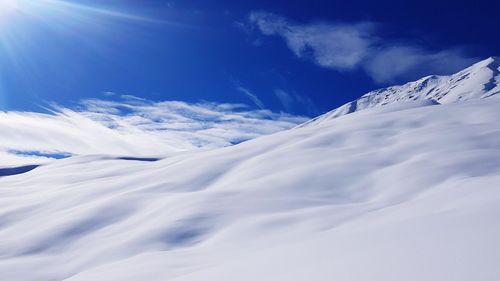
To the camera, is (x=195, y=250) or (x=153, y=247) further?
(x=153, y=247)

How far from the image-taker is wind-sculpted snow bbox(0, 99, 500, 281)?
14.8 feet

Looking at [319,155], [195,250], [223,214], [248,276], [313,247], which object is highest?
[319,155]

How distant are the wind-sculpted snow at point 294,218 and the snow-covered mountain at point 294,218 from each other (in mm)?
35

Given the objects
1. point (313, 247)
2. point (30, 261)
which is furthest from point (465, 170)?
point (30, 261)

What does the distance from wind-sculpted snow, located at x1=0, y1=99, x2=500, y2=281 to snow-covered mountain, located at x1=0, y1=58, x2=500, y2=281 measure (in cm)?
4

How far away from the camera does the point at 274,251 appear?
656 centimetres

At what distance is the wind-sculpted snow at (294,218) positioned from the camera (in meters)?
4.52

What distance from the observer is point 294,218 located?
1219cm

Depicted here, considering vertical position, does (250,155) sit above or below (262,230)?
above

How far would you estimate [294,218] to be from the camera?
12188 mm

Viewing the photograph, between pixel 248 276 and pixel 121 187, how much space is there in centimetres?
1976

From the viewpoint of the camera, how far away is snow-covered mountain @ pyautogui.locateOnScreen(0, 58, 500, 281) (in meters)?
4.50

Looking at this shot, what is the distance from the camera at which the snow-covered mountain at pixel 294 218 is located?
4.50 meters

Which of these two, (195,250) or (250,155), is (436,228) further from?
(250,155)
